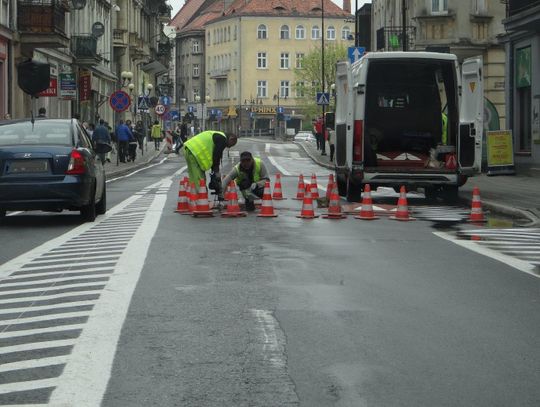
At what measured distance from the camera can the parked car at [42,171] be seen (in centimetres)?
1738

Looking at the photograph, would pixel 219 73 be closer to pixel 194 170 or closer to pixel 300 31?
pixel 300 31

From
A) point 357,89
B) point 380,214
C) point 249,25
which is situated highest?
point 249,25

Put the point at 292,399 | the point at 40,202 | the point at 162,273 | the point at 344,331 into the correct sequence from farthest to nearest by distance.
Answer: the point at 40,202
the point at 162,273
the point at 344,331
the point at 292,399

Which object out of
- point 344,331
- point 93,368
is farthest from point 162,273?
point 93,368

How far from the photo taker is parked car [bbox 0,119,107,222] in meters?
17.4

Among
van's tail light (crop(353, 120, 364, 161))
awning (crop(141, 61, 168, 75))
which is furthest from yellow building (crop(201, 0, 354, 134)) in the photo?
van's tail light (crop(353, 120, 364, 161))

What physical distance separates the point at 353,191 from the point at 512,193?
380 cm

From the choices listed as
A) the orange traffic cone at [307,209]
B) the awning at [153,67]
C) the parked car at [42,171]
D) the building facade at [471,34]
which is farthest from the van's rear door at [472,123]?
the awning at [153,67]

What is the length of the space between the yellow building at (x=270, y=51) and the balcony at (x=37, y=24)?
98.6m

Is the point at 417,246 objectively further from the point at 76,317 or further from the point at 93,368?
the point at 93,368

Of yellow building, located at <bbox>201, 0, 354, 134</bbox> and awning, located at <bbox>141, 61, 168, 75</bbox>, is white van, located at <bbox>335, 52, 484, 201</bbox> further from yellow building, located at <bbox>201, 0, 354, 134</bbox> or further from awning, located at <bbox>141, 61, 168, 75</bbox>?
yellow building, located at <bbox>201, 0, 354, 134</bbox>

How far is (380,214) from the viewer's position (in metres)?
20.8

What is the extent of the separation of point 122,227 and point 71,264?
5078mm

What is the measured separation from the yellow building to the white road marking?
421 ft
